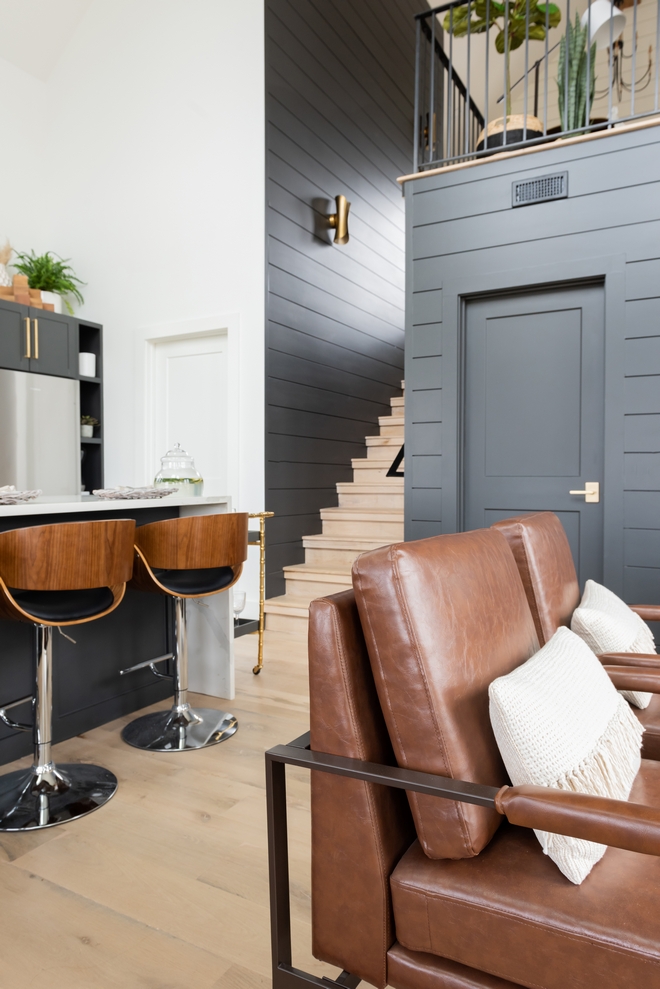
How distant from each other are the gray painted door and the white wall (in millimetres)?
1616

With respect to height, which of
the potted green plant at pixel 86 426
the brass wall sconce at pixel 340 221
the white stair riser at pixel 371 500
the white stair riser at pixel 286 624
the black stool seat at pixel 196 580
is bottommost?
the white stair riser at pixel 286 624

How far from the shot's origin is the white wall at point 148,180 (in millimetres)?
4691

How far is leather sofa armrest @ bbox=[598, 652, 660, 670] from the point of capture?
1780 millimetres

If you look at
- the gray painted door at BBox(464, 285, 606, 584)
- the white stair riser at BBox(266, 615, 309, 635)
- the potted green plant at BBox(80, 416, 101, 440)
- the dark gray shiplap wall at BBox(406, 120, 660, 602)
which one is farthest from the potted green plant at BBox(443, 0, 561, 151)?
the potted green plant at BBox(80, 416, 101, 440)

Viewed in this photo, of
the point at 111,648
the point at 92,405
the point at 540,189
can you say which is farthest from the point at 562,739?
the point at 92,405

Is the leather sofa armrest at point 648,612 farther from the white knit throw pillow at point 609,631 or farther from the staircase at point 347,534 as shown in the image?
the staircase at point 347,534

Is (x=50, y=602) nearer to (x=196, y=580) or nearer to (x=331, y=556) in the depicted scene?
(x=196, y=580)

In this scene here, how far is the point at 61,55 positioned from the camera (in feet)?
18.4

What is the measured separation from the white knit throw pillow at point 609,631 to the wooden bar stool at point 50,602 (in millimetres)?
1481

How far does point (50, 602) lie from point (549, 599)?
154cm

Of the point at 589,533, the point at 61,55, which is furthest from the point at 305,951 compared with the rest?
the point at 61,55

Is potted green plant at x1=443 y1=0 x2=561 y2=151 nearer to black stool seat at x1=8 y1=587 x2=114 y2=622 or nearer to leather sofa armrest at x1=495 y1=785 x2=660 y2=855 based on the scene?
black stool seat at x1=8 y1=587 x2=114 y2=622

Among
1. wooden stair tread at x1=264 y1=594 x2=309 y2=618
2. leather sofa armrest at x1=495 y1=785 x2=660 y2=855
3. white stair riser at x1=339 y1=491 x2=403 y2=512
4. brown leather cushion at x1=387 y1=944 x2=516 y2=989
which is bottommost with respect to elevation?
wooden stair tread at x1=264 y1=594 x2=309 y2=618

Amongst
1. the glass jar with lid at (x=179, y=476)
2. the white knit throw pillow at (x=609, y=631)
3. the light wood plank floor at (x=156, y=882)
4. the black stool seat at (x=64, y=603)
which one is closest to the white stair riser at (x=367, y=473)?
the glass jar with lid at (x=179, y=476)
